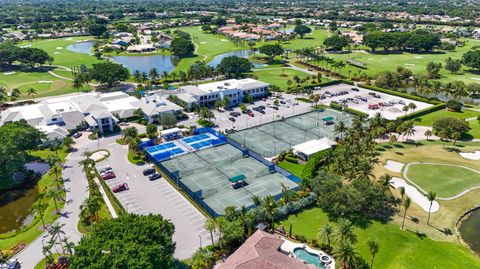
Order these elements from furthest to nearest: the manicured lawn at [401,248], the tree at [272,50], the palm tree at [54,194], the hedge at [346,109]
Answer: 1. the tree at [272,50]
2. the hedge at [346,109]
3. the palm tree at [54,194]
4. the manicured lawn at [401,248]

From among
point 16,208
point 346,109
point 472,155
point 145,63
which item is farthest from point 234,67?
point 16,208

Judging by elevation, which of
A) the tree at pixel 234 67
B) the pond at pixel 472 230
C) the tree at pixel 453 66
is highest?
the tree at pixel 234 67

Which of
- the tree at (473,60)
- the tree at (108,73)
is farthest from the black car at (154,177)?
the tree at (473,60)

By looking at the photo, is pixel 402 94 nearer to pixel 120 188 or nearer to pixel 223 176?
pixel 223 176

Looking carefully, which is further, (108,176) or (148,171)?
(148,171)

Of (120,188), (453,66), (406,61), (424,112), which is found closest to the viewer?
(120,188)

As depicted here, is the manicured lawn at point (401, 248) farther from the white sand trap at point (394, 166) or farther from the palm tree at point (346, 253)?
the white sand trap at point (394, 166)
